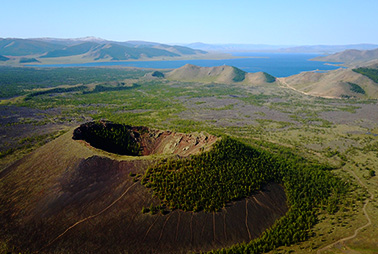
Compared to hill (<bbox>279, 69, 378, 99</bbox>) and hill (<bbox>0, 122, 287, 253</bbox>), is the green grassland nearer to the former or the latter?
hill (<bbox>0, 122, 287, 253</bbox>)

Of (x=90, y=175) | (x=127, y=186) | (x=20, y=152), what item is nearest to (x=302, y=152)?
(x=127, y=186)

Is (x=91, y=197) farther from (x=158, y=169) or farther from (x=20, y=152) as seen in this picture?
(x=20, y=152)

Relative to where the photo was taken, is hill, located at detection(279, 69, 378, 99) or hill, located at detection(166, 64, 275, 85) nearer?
hill, located at detection(279, 69, 378, 99)

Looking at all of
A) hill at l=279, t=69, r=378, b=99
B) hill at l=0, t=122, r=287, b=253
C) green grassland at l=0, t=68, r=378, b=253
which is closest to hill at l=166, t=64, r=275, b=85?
green grassland at l=0, t=68, r=378, b=253

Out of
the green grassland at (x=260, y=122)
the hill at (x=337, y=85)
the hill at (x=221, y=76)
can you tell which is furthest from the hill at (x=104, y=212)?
the hill at (x=221, y=76)

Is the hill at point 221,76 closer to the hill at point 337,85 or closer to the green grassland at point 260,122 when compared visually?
the green grassland at point 260,122

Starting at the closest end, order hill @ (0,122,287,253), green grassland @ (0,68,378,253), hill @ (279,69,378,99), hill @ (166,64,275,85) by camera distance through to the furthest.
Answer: hill @ (0,122,287,253) < green grassland @ (0,68,378,253) < hill @ (279,69,378,99) < hill @ (166,64,275,85)

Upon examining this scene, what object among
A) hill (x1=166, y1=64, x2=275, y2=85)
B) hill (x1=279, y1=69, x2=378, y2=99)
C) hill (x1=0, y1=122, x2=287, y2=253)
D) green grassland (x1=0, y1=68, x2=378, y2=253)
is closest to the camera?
hill (x1=0, y1=122, x2=287, y2=253)
